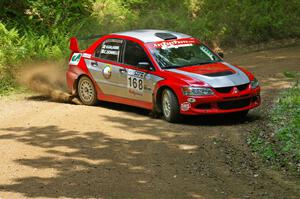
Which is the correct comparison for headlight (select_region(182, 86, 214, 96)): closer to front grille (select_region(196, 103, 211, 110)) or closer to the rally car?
the rally car

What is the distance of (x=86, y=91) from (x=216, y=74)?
3.51 metres

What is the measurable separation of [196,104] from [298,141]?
2489 millimetres

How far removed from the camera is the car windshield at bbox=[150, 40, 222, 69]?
46.5ft

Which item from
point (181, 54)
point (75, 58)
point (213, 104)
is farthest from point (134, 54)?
point (213, 104)

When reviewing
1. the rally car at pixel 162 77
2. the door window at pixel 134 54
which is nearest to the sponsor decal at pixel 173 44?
the rally car at pixel 162 77

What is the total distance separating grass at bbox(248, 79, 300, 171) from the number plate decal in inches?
101

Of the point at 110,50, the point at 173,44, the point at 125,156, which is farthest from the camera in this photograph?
the point at 110,50

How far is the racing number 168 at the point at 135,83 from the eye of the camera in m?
14.3

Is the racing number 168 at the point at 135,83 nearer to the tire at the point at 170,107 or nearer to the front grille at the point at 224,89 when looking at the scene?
the tire at the point at 170,107

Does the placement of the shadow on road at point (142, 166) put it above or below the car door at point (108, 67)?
below

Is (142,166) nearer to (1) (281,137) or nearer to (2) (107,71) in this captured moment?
(1) (281,137)

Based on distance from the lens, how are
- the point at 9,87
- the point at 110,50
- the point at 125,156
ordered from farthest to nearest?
the point at 9,87
the point at 110,50
the point at 125,156

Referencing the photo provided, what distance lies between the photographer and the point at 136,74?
14.4 meters

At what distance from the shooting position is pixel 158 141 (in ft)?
39.9
